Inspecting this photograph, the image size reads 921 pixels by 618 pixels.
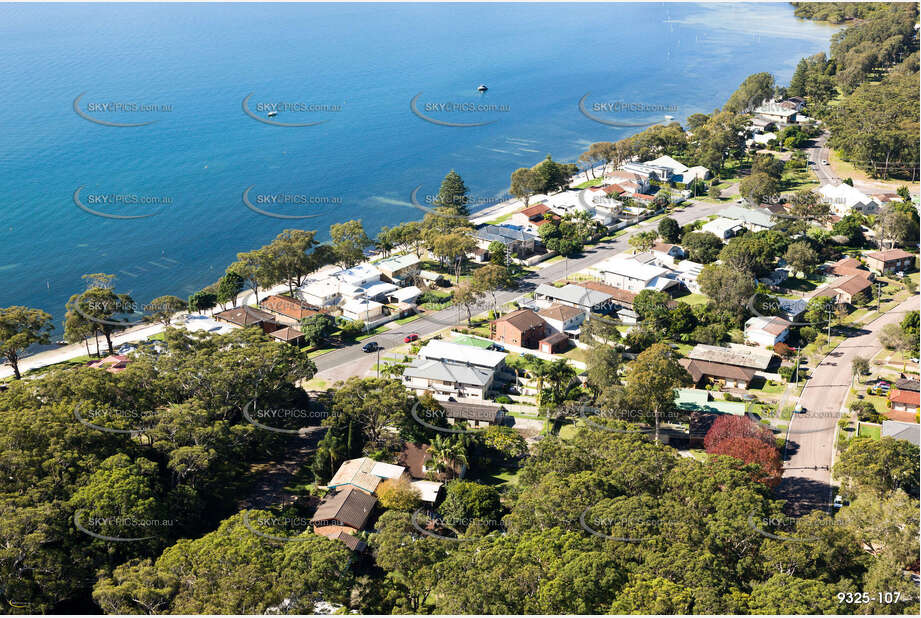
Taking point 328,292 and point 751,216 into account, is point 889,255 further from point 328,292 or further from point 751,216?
point 328,292

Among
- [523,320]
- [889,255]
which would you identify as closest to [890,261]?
[889,255]

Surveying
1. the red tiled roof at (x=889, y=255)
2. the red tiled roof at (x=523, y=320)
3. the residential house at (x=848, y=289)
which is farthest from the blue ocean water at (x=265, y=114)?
the residential house at (x=848, y=289)

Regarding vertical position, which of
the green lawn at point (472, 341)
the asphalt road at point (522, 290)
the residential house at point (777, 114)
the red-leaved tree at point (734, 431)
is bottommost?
the asphalt road at point (522, 290)

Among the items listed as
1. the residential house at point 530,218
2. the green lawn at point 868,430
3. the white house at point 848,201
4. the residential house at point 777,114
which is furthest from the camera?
the residential house at point 777,114

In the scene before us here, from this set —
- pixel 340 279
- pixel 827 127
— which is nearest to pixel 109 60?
pixel 340 279

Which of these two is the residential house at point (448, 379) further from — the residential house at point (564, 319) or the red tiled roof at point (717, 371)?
the red tiled roof at point (717, 371)

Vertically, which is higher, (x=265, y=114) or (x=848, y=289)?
(x=265, y=114)

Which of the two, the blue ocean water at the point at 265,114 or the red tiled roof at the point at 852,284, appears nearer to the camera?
the red tiled roof at the point at 852,284
